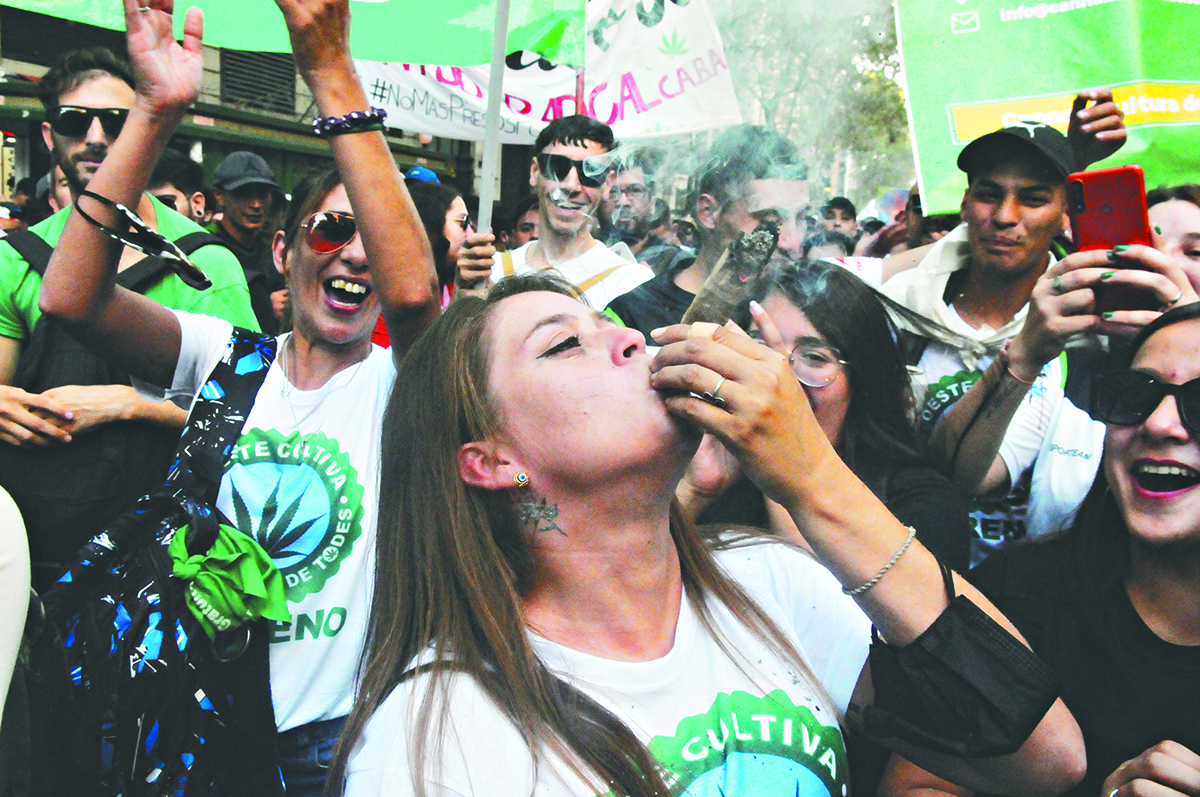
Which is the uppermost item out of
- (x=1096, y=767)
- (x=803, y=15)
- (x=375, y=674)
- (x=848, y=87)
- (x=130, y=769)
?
(x=803, y=15)

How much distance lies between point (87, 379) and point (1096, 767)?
258cm

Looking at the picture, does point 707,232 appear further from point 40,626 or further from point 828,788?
point 40,626

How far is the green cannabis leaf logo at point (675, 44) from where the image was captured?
2964 mm

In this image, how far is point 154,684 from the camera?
6.69 ft

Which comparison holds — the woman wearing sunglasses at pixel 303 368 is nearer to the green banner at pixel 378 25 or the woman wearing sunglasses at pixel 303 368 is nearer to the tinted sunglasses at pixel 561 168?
the green banner at pixel 378 25

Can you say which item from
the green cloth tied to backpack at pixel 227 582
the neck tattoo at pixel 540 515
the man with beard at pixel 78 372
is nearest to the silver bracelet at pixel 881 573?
the neck tattoo at pixel 540 515

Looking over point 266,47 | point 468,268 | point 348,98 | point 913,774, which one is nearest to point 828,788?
point 913,774

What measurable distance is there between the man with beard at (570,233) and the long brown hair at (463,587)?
2.16 feet

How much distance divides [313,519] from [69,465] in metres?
0.79

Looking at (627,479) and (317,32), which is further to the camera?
(317,32)

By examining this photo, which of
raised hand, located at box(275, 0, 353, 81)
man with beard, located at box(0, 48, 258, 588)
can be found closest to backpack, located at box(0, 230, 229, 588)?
man with beard, located at box(0, 48, 258, 588)

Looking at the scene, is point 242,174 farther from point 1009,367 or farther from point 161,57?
point 1009,367

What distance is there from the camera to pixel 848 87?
7.14 ft

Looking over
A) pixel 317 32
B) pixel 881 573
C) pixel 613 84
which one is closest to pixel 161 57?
pixel 317 32
